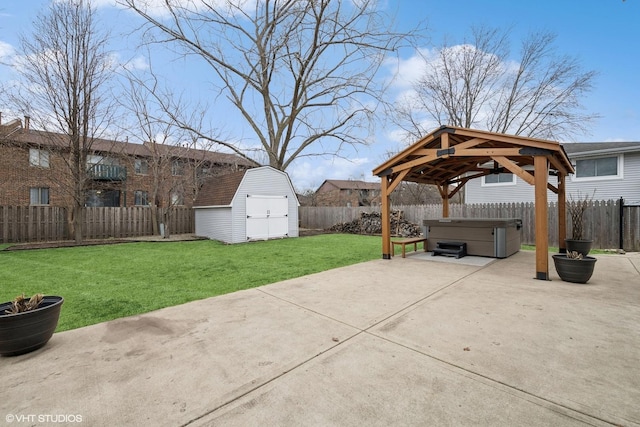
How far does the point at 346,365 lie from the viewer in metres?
2.36

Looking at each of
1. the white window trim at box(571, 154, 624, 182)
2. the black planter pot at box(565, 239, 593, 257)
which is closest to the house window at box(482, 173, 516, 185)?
the white window trim at box(571, 154, 624, 182)

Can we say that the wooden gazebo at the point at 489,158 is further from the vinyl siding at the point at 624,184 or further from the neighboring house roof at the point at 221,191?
the neighboring house roof at the point at 221,191

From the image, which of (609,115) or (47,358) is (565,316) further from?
(609,115)

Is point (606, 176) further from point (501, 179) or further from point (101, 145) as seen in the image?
point (101, 145)

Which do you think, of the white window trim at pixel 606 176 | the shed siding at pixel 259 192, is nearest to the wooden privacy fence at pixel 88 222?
the shed siding at pixel 259 192

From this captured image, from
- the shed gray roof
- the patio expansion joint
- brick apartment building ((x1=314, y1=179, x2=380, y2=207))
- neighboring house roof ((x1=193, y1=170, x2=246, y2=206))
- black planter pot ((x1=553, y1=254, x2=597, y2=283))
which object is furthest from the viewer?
the shed gray roof

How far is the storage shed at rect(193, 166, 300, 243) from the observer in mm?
12156

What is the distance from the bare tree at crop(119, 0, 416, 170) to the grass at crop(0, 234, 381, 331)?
10.1 metres

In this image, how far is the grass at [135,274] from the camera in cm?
400

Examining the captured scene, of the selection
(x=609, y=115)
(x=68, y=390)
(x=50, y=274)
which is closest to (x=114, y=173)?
(x=50, y=274)

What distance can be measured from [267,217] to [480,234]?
8774 millimetres

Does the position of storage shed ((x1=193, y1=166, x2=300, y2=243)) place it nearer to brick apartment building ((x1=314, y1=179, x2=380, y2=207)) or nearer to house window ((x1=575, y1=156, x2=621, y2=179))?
house window ((x1=575, y1=156, x2=621, y2=179))

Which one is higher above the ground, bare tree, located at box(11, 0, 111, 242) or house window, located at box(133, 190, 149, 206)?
bare tree, located at box(11, 0, 111, 242)

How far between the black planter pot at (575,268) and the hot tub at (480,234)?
2305 millimetres
